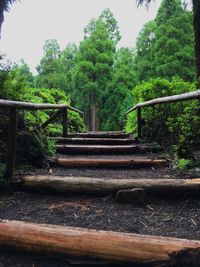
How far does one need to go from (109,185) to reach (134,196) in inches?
11.2

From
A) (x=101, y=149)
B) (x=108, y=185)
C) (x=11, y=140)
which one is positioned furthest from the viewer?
(x=101, y=149)

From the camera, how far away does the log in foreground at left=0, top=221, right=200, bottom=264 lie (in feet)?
6.83

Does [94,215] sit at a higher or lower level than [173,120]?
lower

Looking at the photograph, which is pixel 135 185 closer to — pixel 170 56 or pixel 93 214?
pixel 93 214

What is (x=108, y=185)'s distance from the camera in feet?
11.3

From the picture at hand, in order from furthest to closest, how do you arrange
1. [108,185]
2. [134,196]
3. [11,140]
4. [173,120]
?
[173,120], [11,140], [108,185], [134,196]

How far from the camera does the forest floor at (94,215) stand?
2.31 metres

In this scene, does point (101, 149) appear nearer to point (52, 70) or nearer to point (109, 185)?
point (109, 185)

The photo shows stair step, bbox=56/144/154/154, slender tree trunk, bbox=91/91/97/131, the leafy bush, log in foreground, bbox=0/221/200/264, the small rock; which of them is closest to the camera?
log in foreground, bbox=0/221/200/264

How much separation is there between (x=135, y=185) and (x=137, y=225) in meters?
0.71

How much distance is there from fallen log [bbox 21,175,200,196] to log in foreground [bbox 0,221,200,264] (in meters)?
1.07

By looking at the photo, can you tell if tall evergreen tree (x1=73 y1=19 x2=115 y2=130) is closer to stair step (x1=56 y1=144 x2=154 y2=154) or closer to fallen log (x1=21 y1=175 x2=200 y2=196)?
stair step (x1=56 y1=144 x2=154 y2=154)

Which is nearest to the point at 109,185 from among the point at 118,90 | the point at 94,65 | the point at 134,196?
the point at 134,196

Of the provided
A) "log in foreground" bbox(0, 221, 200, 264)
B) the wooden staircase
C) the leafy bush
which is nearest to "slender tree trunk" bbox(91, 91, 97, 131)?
the leafy bush
